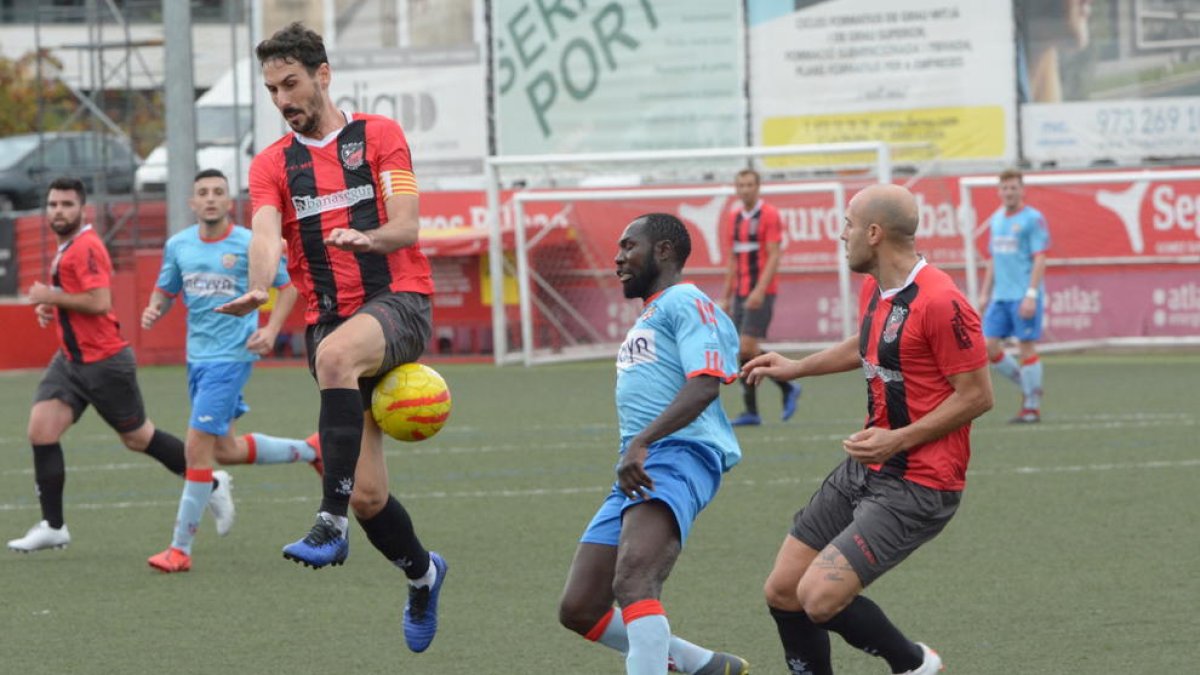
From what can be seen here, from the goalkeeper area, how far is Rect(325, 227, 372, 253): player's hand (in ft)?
6.07

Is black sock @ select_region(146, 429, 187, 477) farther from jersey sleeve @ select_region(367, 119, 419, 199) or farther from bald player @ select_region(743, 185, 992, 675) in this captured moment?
bald player @ select_region(743, 185, 992, 675)

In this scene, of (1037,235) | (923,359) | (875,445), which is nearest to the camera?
(875,445)

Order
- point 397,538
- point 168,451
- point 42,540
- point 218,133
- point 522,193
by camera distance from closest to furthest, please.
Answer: point 397,538 → point 42,540 → point 168,451 → point 522,193 → point 218,133

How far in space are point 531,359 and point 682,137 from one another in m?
6.16

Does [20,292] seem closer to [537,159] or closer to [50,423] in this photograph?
[537,159]

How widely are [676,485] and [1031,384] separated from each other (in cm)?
1056

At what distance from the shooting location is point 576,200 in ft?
83.4

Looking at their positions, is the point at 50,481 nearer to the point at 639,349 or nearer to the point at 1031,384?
the point at 639,349

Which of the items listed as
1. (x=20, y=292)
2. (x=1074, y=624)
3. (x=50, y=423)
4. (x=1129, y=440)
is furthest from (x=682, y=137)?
(x=1074, y=624)

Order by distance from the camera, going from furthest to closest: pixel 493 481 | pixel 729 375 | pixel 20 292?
pixel 20 292 < pixel 493 481 < pixel 729 375

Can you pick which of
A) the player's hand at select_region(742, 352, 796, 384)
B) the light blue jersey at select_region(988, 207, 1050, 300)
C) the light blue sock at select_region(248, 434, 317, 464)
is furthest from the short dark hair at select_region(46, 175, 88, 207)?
the light blue jersey at select_region(988, 207, 1050, 300)

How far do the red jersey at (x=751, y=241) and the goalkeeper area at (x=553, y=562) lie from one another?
1242 millimetres

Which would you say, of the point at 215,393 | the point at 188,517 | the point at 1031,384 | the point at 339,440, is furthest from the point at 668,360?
the point at 1031,384

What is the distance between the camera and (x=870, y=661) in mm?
7988
